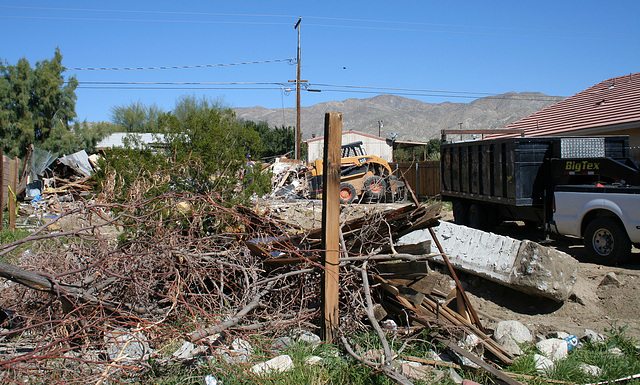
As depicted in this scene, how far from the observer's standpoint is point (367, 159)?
19516 mm

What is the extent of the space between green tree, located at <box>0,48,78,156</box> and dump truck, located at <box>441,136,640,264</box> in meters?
23.8

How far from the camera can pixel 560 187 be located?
8555mm

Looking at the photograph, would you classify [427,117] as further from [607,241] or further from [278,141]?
[607,241]

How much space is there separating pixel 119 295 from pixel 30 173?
65.5ft

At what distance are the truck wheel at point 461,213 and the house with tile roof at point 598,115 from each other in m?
4.62

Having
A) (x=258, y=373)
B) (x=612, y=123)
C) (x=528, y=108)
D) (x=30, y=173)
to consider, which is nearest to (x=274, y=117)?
(x=528, y=108)

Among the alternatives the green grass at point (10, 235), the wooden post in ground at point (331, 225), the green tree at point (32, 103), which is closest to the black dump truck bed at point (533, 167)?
the wooden post in ground at point (331, 225)

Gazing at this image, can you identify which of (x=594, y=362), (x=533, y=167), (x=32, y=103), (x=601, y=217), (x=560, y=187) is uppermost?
(x=32, y=103)

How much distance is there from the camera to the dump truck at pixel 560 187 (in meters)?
7.61

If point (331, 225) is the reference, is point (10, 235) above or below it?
below

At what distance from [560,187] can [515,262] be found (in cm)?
316

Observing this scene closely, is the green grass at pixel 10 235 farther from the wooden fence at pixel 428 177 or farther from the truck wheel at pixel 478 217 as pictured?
the wooden fence at pixel 428 177

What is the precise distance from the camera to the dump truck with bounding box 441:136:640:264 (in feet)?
25.0

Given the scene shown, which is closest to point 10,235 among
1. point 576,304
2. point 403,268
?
point 403,268
